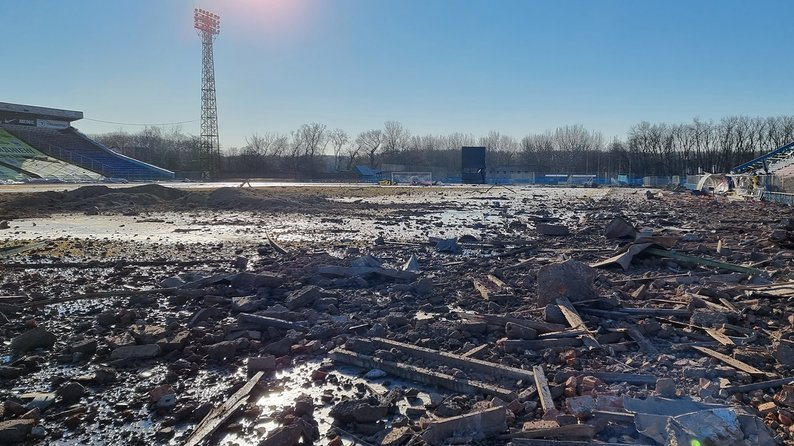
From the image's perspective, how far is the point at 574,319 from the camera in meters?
6.30

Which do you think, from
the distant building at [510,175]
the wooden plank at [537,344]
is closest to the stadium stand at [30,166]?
the distant building at [510,175]

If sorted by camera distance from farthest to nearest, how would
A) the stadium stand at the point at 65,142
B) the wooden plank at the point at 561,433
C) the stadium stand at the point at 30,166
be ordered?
1. the stadium stand at the point at 65,142
2. the stadium stand at the point at 30,166
3. the wooden plank at the point at 561,433

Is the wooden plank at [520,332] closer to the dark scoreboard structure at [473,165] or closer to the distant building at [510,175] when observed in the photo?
the dark scoreboard structure at [473,165]

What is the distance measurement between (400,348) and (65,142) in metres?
89.8

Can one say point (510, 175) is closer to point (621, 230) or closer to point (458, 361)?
point (621, 230)

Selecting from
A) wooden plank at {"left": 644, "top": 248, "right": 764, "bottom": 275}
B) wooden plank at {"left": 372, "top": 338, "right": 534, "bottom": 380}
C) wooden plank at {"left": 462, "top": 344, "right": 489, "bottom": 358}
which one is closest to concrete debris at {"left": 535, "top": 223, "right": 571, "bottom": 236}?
wooden plank at {"left": 644, "top": 248, "right": 764, "bottom": 275}

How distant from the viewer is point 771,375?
4.79 meters

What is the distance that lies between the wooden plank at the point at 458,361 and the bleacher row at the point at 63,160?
66887mm

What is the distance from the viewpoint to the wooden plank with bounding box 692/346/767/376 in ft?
15.9

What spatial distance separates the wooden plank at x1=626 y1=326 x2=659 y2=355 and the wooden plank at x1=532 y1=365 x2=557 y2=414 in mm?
1481

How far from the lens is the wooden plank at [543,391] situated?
13.7 ft

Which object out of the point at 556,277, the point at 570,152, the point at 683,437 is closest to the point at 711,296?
the point at 556,277

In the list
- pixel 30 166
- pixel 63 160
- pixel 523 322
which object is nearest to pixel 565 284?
pixel 523 322

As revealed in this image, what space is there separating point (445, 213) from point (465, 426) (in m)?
20.6
